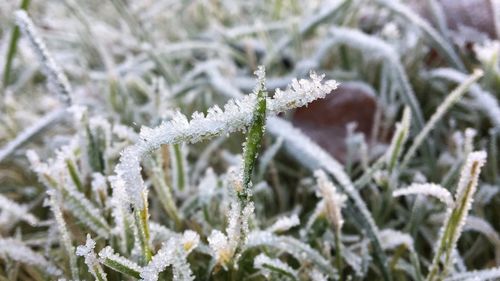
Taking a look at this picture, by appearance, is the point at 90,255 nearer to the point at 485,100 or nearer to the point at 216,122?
the point at 216,122

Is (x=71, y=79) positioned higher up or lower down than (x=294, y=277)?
higher up

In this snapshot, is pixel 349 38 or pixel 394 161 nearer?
pixel 394 161

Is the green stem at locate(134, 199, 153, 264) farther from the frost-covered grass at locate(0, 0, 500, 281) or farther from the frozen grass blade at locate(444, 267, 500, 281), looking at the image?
the frozen grass blade at locate(444, 267, 500, 281)

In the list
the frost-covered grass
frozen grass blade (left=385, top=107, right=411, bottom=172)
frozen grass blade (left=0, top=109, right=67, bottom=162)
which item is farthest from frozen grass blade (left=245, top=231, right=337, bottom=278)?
frozen grass blade (left=0, top=109, right=67, bottom=162)

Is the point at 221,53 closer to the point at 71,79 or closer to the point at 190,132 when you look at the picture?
the point at 71,79

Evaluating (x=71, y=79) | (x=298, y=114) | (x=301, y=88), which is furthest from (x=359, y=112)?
(x=71, y=79)

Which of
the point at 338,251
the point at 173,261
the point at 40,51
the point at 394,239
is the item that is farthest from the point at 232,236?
the point at 40,51

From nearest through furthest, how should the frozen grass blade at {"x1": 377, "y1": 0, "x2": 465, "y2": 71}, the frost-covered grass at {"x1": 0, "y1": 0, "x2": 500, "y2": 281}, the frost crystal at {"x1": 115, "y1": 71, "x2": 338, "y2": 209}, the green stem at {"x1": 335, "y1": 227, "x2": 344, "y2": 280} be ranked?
1. the frost crystal at {"x1": 115, "y1": 71, "x2": 338, "y2": 209}
2. the frost-covered grass at {"x1": 0, "y1": 0, "x2": 500, "y2": 281}
3. the green stem at {"x1": 335, "y1": 227, "x2": 344, "y2": 280}
4. the frozen grass blade at {"x1": 377, "y1": 0, "x2": 465, "y2": 71}
